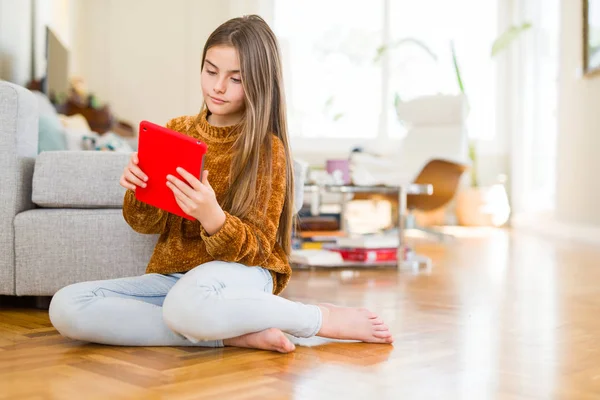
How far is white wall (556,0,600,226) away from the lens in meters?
4.90

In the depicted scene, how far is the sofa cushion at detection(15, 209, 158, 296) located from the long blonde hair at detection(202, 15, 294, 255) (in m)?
0.54

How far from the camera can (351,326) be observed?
1.59 meters

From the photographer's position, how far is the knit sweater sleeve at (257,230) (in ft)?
4.68

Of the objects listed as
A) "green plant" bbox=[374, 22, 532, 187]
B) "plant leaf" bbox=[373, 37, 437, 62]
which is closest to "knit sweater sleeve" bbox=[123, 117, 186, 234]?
"green plant" bbox=[374, 22, 532, 187]

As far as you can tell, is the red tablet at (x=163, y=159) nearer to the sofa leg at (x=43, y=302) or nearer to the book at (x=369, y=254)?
the sofa leg at (x=43, y=302)

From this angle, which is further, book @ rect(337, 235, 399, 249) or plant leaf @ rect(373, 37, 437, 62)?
plant leaf @ rect(373, 37, 437, 62)

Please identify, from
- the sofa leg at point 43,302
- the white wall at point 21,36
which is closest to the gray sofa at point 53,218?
the sofa leg at point 43,302

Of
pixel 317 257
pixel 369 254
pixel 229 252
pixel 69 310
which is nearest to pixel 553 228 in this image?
pixel 369 254

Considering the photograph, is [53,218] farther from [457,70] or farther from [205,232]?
[457,70]

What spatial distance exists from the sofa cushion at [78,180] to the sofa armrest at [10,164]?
47mm

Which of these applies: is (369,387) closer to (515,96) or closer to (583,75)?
(583,75)

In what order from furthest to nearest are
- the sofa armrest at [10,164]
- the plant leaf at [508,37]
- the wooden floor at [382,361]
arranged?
the plant leaf at [508,37], the sofa armrest at [10,164], the wooden floor at [382,361]

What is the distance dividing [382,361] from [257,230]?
35 cm

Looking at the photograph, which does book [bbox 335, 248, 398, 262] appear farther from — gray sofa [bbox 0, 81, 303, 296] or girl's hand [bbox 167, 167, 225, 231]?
girl's hand [bbox 167, 167, 225, 231]
